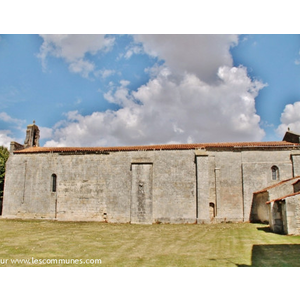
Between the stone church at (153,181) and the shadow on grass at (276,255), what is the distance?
34.6ft

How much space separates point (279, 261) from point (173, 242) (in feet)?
17.4

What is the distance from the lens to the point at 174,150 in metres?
22.9

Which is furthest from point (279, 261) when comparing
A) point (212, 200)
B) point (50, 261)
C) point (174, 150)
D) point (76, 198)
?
point (76, 198)

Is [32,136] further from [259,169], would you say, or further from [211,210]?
[259,169]

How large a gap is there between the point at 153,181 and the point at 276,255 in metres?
13.9

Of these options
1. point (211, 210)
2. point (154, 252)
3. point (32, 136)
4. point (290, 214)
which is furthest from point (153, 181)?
point (32, 136)

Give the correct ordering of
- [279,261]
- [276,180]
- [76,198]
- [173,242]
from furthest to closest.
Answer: [76,198] → [276,180] → [173,242] → [279,261]

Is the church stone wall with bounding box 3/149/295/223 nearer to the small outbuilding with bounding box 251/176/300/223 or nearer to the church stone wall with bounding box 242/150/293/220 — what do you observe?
the church stone wall with bounding box 242/150/293/220

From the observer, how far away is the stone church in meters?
21.6

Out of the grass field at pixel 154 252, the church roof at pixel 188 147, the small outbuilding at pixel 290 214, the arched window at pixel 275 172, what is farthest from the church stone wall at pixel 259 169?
the grass field at pixel 154 252

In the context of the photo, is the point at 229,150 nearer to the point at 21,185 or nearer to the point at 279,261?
the point at 279,261

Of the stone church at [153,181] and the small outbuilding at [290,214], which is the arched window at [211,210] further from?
the small outbuilding at [290,214]

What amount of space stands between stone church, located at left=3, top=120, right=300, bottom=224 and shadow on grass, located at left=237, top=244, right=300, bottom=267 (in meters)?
10.6

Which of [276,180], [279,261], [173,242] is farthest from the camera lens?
[276,180]
